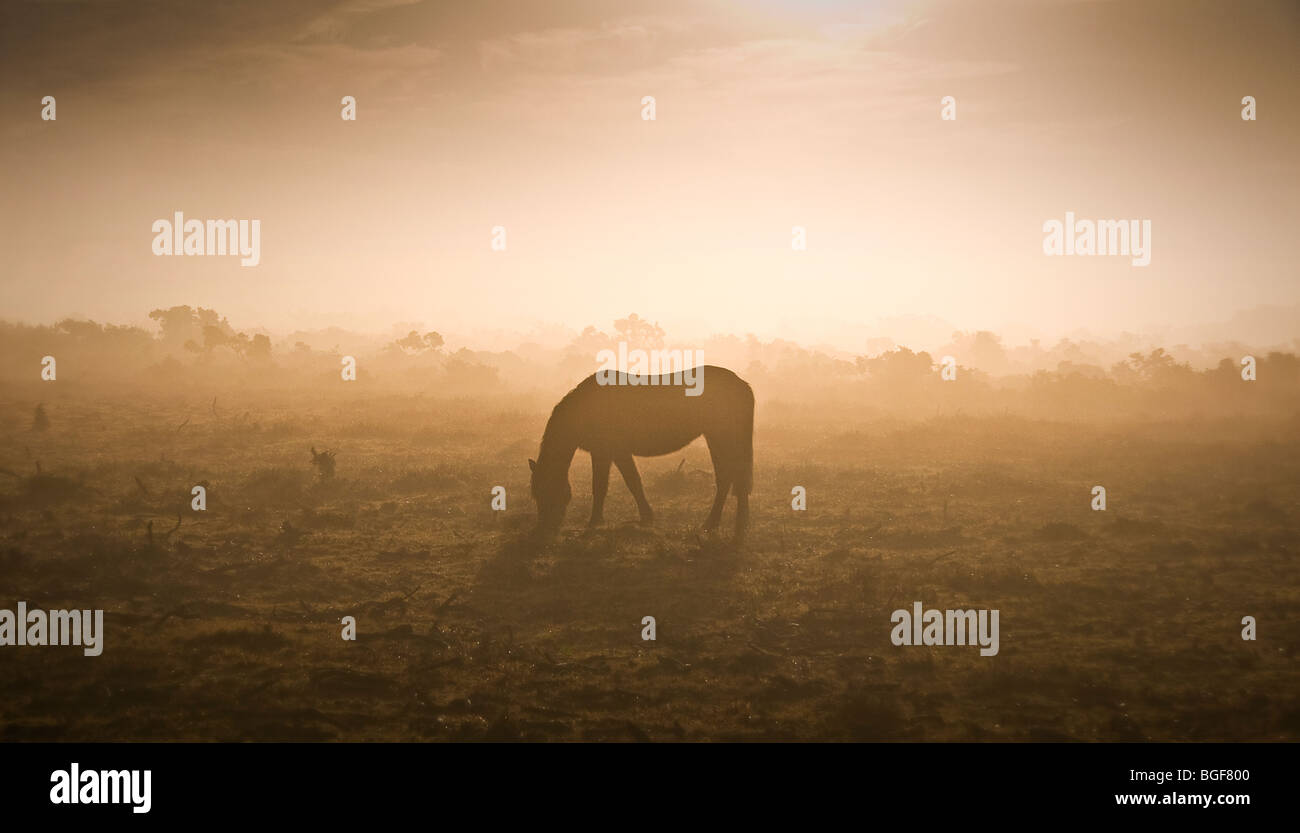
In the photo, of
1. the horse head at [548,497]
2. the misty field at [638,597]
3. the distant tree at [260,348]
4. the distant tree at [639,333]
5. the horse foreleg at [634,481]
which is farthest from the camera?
the distant tree at [639,333]

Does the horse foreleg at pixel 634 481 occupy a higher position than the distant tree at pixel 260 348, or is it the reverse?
the distant tree at pixel 260 348

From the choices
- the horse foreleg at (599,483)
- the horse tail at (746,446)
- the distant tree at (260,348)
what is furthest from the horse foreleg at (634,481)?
the distant tree at (260,348)

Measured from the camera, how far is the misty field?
281 inches

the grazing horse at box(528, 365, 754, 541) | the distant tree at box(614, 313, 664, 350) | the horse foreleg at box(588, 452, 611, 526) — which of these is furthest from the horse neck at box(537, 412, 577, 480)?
the distant tree at box(614, 313, 664, 350)

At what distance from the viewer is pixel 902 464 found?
757 inches

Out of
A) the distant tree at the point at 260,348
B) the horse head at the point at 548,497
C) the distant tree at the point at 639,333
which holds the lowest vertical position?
the horse head at the point at 548,497

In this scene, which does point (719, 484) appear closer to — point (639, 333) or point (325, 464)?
point (325, 464)

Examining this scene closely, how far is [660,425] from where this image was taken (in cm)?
1296

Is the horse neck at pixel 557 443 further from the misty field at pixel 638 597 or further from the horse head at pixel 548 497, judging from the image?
the misty field at pixel 638 597

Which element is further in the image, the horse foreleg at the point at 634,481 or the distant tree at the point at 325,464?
the distant tree at the point at 325,464

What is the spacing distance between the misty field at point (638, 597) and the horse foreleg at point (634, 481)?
1.24 ft

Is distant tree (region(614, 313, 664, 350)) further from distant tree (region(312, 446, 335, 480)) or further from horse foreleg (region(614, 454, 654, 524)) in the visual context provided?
horse foreleg (region(614, 454, 654, 524))

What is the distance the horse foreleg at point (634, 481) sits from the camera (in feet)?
43.0

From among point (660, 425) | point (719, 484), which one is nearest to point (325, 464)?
point (660, 425)
